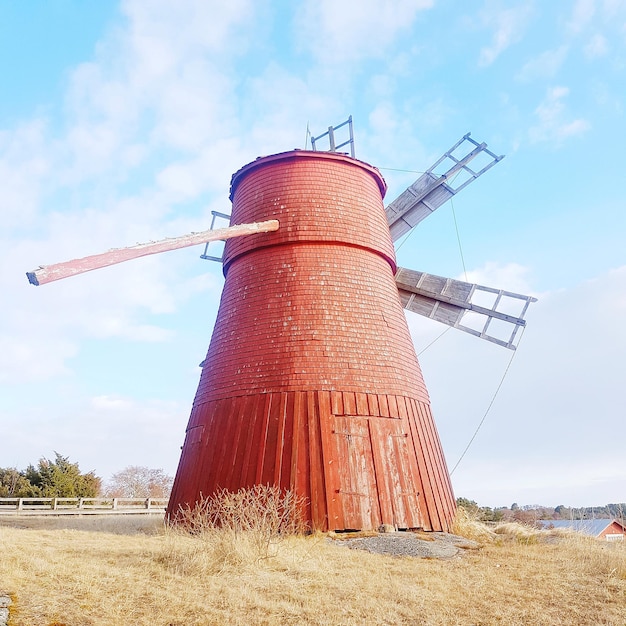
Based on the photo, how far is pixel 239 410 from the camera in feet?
31.7

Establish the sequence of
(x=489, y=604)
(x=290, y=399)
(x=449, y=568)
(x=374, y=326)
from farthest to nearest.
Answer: (x=374, y=326) < (x=290, y=399) < (x=449, y=568) < (x=489, y=604)

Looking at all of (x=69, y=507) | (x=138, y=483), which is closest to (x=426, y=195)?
(x=69, y=507)

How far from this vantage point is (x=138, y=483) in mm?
43250

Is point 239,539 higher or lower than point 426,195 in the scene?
lower

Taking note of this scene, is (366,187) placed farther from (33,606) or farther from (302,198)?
(33,606)

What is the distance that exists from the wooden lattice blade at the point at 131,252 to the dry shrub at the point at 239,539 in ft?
11.9

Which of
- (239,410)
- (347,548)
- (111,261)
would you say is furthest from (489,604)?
(111,261)

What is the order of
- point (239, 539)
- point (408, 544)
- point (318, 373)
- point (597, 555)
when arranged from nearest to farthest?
point (239, 539), point (597, 555), point (408, 544), point (318, 373)

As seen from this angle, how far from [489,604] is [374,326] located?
5.47 metres

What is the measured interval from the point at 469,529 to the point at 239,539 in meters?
5.00

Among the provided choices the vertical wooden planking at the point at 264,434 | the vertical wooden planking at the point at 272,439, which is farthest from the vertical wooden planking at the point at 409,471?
the vertical wooden planking at the point at 264,434

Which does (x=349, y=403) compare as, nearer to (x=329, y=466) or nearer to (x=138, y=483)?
(x=329, y=466)

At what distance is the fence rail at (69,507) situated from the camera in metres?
19.4

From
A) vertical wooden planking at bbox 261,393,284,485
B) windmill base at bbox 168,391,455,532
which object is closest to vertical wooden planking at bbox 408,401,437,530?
windmill base at bbox 168,391,455,532
